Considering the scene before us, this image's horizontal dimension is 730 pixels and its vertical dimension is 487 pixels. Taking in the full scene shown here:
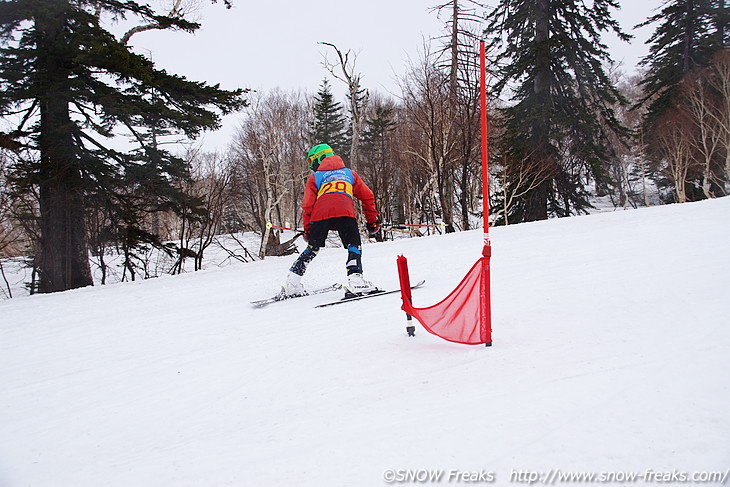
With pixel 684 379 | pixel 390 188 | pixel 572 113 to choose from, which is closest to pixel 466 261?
pixel 684 379

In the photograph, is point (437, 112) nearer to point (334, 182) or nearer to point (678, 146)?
point (334, 182)

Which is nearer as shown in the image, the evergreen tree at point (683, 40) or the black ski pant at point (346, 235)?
the black ski pant at point (346, 235)

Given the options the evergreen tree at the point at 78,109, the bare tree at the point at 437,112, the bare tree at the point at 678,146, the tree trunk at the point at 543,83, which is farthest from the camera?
the bare tree at the point at 678,146

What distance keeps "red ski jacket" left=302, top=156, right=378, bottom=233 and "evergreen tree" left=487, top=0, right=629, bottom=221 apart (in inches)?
639

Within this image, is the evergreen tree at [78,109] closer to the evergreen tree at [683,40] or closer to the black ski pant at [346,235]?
the black ski pant at [346,235]

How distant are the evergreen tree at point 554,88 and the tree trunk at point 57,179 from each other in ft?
58.8

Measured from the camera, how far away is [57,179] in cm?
1038

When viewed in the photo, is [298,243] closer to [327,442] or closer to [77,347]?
[77,347]

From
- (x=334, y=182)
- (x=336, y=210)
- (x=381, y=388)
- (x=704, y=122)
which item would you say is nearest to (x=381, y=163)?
(x=704, y=122)

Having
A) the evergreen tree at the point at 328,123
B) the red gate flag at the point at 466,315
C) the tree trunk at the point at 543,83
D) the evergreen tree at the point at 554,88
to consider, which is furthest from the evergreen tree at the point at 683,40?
the red gate flag at the point at 466,315

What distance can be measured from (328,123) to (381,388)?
3917cm

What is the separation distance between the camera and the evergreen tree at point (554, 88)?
19.1 meters

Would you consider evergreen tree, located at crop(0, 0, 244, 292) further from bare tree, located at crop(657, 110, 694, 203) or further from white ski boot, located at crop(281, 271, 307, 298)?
bare tree, located at crop(657, 110, 694, 203)

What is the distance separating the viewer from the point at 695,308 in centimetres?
348
